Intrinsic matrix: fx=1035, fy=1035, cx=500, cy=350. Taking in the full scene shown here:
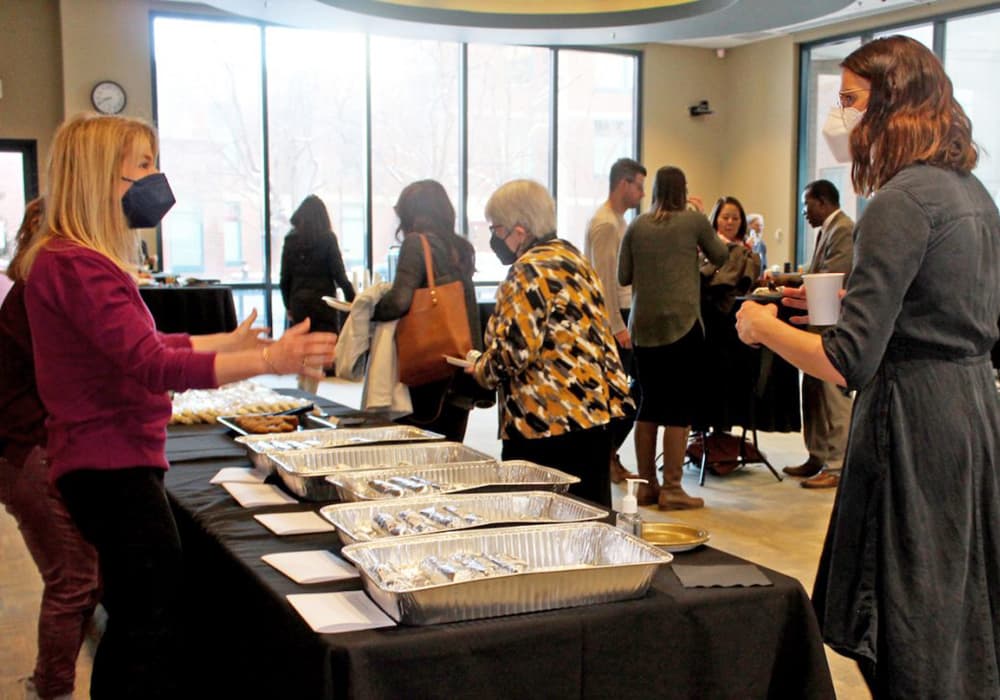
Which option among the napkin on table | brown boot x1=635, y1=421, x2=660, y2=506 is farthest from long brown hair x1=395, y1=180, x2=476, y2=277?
the napkin on table

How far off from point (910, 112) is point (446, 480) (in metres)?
1.12

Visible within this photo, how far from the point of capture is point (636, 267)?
14.9 feet

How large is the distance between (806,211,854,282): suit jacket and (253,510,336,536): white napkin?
3449 millimetres

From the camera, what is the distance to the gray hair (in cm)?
283

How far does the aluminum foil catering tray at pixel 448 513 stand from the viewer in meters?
1.75

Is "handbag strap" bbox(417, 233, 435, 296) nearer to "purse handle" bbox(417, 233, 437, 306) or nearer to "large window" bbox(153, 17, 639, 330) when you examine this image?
"purse handle" bbox(417, 233, 437, 306)

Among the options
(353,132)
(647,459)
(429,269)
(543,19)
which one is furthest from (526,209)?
(353,132)

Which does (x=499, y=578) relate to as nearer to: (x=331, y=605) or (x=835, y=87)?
(x=331, y=605)

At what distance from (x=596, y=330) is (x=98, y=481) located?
55.0 inches

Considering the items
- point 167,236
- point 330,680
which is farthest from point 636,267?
point 167,236

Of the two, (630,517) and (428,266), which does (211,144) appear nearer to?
(428,266)

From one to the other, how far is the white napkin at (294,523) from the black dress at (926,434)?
3.06 ft

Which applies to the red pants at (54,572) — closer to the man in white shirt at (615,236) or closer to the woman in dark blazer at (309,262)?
the man in white shirt at (615,236)

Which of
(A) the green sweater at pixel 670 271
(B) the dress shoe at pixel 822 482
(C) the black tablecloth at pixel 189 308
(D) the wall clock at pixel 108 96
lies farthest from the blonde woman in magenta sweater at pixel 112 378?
(D) the wall clock at pixel 108 96
